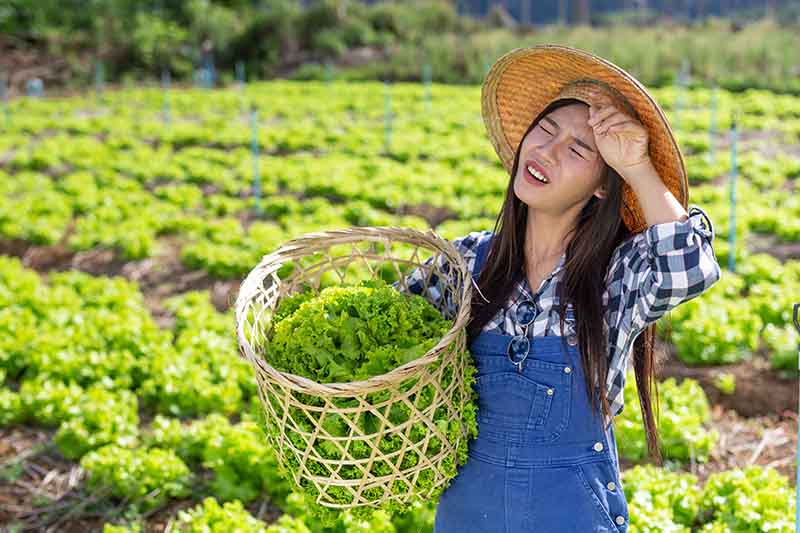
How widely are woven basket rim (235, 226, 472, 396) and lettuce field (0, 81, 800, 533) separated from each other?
2.92 feet

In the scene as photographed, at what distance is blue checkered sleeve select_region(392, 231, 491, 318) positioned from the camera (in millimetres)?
3109

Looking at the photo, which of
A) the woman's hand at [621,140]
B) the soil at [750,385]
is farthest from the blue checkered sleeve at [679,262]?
the soil at [750,385]

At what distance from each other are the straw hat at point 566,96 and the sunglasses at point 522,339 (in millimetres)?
441

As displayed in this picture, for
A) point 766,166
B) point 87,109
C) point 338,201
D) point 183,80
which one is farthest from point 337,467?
point 183,80

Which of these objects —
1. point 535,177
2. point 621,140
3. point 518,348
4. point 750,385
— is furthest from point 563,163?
point 750,385

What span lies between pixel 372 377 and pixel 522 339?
61cm

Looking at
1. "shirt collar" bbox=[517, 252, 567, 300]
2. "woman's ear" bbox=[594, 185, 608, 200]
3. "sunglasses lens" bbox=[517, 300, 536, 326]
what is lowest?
"sunglasses lens" bbox=[517, 300, 536, 326]

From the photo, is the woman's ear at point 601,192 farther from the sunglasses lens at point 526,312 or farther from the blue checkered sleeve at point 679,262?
the sunglasses lens at point 526,312

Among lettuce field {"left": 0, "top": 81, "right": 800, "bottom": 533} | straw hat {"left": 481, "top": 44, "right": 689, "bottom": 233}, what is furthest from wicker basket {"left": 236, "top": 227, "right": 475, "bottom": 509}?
lettuce field {"left": 0, "top": 81, "right": 800, "bottom": 533}

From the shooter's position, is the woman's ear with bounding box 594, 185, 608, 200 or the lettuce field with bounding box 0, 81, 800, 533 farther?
the lettuce field with bounding box 0, 81, 800, 533

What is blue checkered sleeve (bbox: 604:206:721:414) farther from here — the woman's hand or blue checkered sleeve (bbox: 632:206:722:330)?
the woman's hand

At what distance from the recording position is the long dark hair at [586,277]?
2729 millimetres

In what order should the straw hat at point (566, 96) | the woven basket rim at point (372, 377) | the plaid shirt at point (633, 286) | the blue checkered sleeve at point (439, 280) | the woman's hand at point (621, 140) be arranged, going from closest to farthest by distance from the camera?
1. the woven basket rim at point (372, 377)
2. the plaid shirt at point (633, 286)
3. the woman's hand at point (621, 140)
4. the straw hat at point (566, 96)
5. the blue checkered sleeve at point (439, 280)

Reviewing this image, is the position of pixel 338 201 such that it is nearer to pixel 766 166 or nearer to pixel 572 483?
pixel 766 166
